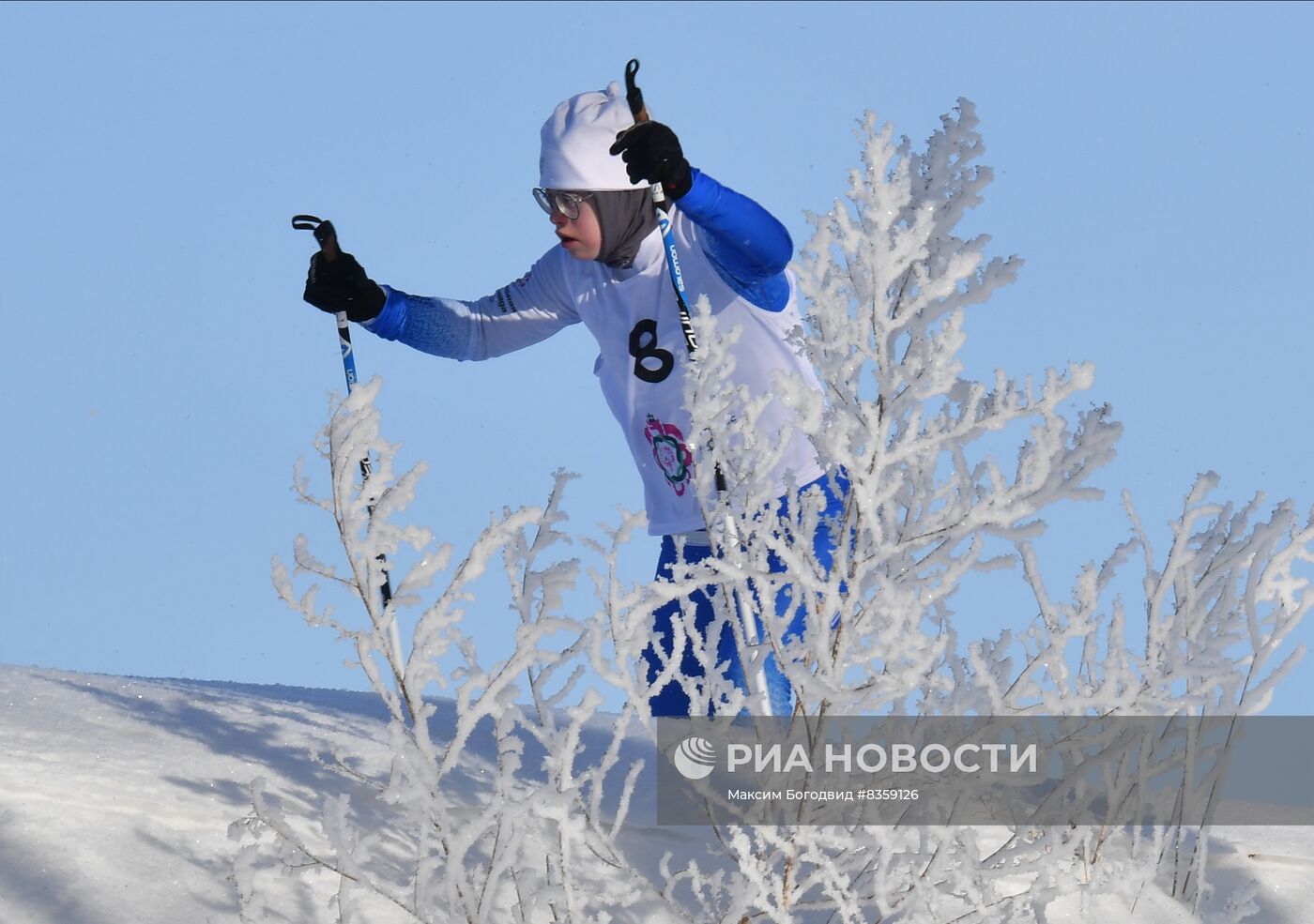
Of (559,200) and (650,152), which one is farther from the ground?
(559,200)

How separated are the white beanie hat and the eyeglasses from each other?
0.03m

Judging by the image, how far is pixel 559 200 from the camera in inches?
156

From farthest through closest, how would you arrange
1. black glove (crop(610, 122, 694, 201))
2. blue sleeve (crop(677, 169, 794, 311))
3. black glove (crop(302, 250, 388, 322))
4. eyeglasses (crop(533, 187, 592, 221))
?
black glove (crop(302, 250, 388, 322))
eyeglasses (crop(533, 187, 592, 221))
blue sleeve (crop(677, 169, 794, 311))
black glove (crop(610, 122, 694, 201))

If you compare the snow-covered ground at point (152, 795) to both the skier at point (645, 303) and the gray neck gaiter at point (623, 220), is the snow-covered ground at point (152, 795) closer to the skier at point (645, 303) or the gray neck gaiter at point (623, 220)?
the skier at point (645, 303)

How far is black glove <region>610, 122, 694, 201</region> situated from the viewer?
3279 mm

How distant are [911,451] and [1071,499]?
30 cm

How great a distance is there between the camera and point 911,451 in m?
2.28

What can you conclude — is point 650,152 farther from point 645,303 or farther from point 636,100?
point 645,303

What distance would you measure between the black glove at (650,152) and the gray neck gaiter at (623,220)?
61 centimetres

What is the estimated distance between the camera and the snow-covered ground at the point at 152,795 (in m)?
3.05

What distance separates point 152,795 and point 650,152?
208 cm

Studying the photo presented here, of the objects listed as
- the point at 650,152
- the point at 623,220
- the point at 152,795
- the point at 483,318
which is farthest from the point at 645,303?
the point at 152,795

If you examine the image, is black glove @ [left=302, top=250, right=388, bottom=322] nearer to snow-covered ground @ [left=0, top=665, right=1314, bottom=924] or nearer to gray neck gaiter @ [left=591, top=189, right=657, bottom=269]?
gray neck gaiter @ [left=591, top=189, right=657, bottom=269]

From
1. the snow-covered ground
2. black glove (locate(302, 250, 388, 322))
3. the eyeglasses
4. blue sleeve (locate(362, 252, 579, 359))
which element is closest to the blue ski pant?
the snow-covered ground
